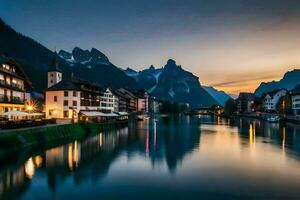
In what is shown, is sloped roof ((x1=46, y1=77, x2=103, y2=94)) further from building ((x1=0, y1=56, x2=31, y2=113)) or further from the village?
building ((x1=0, y1=56, x2=31, y2=113))

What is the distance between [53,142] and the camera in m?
52.5

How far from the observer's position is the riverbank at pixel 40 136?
39406mm

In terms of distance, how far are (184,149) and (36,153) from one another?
23.1 metres

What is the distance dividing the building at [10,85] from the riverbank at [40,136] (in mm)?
10215

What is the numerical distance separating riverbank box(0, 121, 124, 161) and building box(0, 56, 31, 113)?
10.2 metres

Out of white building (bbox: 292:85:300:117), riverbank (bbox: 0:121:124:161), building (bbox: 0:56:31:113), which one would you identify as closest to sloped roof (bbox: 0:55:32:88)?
building (bbox: 0:56:31:113)

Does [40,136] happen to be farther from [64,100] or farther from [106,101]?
[106,101]

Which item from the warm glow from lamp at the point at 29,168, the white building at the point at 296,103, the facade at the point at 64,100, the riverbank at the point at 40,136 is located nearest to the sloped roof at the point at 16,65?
the facade at the point at 64,100

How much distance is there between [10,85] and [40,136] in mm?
15671

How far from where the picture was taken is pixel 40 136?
163 ft

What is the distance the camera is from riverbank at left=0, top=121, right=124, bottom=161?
39.4 m

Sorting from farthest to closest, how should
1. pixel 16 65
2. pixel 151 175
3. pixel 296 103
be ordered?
pixel 296 103, pixel 16 65, pixel 151 175

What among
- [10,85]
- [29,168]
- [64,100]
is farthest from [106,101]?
[29,168]

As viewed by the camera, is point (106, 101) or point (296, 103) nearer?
point (106, 101)
